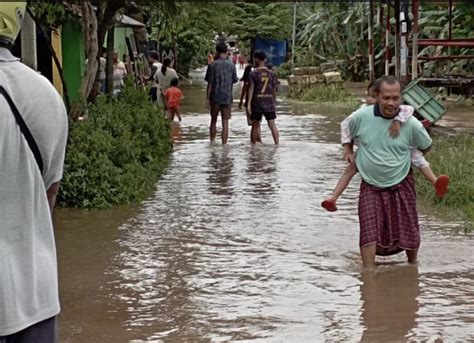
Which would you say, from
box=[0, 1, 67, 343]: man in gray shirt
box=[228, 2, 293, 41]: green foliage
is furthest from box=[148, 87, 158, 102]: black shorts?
box=[228, 2, 293, 41]: green foliage

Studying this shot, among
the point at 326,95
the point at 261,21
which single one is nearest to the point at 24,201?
the point at 326,95

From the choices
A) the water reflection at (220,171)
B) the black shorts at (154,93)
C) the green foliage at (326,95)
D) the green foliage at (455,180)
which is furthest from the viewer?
the green foliage at (326,95)

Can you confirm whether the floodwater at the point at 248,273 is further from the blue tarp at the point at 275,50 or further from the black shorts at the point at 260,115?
the blue tarp at the point at 275,50

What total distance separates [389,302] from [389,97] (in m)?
1.53

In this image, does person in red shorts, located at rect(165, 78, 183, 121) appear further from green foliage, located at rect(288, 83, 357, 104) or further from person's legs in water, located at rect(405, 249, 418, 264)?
person's legs in water, located at rect(405, 249, 418, 264)

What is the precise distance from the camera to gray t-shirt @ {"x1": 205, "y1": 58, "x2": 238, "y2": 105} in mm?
15523

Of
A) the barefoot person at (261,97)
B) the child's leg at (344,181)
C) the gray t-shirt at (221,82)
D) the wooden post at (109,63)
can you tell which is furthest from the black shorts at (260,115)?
the child's leg at (344,181)

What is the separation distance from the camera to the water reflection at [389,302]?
18.0 ft

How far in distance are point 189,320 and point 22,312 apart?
117 inches

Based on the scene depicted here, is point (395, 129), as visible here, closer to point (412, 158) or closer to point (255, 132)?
point (412, 158)

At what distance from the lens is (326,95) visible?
88.5ft

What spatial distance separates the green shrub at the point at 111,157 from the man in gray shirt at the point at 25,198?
6692 mm

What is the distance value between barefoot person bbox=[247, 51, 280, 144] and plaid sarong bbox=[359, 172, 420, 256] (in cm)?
842

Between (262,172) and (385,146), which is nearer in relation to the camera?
(385,146)
